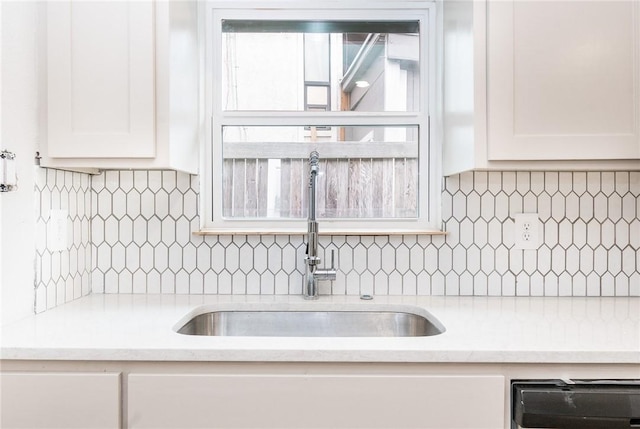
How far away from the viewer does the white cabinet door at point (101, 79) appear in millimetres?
1321

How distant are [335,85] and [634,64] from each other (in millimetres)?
1036

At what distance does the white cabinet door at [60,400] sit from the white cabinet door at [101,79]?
2.14 feet

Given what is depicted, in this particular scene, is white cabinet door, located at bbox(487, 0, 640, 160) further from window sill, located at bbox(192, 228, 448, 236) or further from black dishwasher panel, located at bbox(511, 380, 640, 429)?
black dishwasher panel, located at bbox(511, 380, 640, 429)

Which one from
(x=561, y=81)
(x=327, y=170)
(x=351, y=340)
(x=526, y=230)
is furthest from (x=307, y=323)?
(x=561, y=81)

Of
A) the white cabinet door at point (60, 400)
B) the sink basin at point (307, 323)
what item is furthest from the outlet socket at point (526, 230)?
the white cabinet door at point (60, 400)

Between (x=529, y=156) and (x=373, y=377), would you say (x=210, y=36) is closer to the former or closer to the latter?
(x=529, y=156)

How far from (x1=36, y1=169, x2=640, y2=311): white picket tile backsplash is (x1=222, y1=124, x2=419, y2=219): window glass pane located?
15cm

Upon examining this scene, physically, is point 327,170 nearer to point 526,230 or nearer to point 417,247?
point 417,247

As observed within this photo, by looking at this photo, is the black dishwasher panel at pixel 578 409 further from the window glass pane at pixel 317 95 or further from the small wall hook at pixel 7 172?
the small wall hook at pixel 7 172

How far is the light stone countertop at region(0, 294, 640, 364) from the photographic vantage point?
102cm

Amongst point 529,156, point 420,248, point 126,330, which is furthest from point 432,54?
point 126,330

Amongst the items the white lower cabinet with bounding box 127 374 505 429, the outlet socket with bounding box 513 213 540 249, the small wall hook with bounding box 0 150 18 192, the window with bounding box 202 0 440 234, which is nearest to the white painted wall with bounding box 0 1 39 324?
the small wall hook with bounding box 0 150 18 192

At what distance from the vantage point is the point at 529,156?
4.42ft

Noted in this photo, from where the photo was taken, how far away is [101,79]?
133cm
